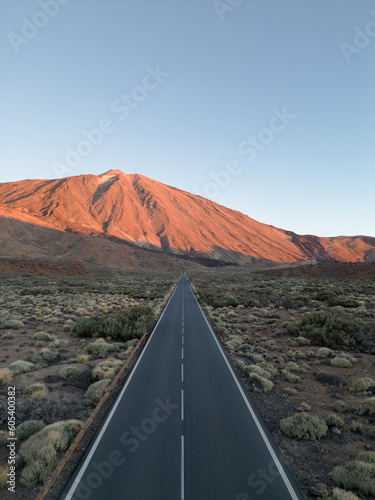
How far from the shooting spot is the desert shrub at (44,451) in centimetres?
741

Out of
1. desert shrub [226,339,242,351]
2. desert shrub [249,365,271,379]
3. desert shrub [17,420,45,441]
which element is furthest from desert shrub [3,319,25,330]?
desert shrub [249,365,271,379]

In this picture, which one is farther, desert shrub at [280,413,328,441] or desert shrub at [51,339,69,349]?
desert shrub at [51,339,69,349]

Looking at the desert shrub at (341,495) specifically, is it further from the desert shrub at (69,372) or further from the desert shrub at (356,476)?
the desert shrub at (69,372)

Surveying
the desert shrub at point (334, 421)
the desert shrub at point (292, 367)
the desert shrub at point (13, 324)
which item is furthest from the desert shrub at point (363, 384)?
the desert shrub at point (13, 324)

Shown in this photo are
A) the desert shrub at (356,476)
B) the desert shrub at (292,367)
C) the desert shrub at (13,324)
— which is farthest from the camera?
the desert shrub at (13,324)

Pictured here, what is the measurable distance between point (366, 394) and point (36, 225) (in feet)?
445

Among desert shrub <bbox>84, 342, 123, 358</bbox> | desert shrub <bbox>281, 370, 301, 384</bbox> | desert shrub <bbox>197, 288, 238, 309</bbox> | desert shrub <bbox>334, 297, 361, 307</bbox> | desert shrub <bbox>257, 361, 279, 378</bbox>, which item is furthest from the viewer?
desert shrub <bbox>197, 288, 238, 309</bbox>

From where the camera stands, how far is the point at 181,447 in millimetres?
8828

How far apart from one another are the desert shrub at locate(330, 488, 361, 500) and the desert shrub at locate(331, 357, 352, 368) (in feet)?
35.5

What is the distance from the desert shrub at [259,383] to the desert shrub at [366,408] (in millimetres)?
3703

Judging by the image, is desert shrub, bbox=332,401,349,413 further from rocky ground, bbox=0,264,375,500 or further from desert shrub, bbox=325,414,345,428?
desert shrub, bbox=325,414,345,428

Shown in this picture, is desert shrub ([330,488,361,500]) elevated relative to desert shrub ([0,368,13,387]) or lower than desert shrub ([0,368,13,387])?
elevated

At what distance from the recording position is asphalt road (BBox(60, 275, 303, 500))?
7.20 m

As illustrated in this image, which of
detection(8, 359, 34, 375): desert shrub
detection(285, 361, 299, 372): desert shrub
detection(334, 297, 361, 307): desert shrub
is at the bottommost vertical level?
detection(8, 359, 34, 375): desert shrub
